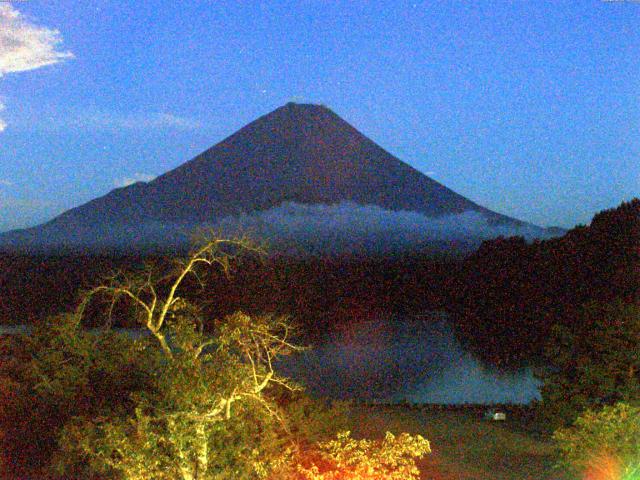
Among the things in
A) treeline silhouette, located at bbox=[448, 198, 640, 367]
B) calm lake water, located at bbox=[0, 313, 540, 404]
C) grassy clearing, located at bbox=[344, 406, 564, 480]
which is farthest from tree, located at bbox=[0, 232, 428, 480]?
treeline silhouette, located at bbox=[448, 198, 640, 367]

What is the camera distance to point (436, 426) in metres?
6.71

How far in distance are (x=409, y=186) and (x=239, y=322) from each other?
66.6 ft

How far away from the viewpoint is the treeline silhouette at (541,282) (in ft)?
47.8

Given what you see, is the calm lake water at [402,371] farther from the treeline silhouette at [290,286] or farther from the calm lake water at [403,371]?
the treeline silhouette at [290,286]

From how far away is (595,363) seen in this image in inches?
241

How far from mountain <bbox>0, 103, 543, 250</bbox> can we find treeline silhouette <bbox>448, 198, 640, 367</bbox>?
6.38 metres

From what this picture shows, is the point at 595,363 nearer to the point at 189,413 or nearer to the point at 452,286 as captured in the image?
the point at 189,413

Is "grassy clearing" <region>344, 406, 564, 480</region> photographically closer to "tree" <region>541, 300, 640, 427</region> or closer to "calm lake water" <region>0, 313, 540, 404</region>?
"tree" <region>541, 300, 640, 427</region>

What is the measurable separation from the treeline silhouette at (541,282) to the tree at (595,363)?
7.35 m

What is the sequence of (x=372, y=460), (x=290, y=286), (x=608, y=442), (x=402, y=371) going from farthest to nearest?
(x=290, y=286) → (x=402, y=371) → (x=608, y=442) → (x=372, y=460)

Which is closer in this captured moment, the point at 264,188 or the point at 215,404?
the point at 215,404

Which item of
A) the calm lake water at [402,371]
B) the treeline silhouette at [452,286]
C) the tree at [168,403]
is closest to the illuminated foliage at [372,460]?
the tree at [168,403]

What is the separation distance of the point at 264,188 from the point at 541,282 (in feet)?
29.8

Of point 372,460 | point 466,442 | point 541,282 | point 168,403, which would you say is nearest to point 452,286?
point 541,282
